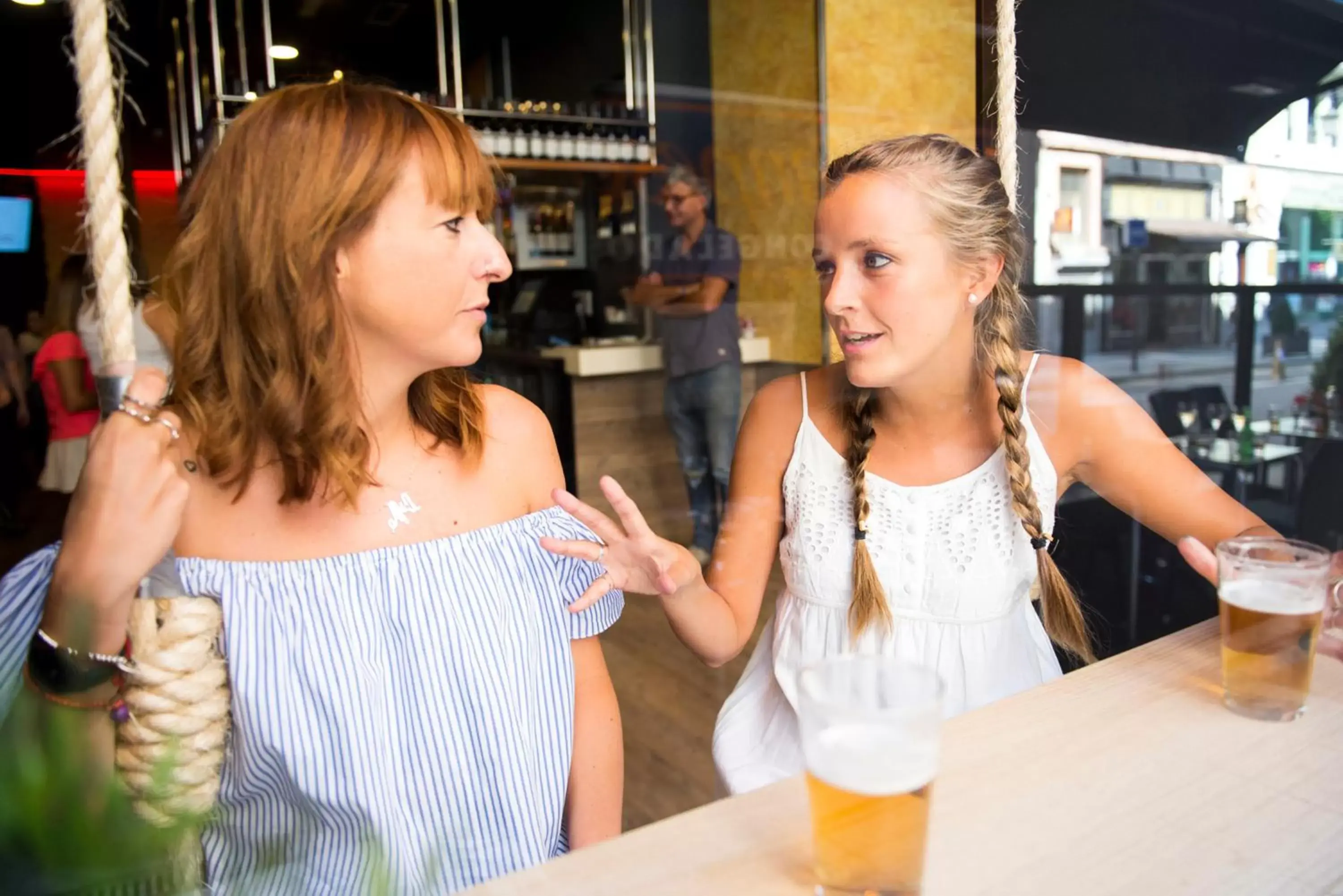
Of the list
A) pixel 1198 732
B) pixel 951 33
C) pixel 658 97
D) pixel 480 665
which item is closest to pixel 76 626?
pixel 480 665

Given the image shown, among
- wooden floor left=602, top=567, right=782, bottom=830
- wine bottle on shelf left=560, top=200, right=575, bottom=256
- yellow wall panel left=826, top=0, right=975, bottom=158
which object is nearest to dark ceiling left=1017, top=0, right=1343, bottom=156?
yellow wall panel left=826, top=0, right=975, bottom=158

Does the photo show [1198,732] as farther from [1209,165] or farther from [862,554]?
[1209,165]

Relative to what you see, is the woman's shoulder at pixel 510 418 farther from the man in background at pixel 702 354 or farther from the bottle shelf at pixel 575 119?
the bottle shelf at pixel 575 119

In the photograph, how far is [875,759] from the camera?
0.60 m

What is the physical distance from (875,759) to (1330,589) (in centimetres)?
75

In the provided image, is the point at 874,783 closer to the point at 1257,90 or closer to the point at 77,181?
the point at 77,181

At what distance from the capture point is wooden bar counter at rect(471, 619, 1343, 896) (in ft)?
2.10

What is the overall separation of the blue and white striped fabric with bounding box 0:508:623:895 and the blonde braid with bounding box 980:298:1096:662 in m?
0.59

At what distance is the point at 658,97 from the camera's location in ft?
11.8

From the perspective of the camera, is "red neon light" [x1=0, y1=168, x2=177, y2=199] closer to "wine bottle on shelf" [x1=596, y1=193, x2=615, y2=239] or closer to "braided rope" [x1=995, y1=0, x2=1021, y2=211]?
"braided rope" [x1=995, y1=0, x2=1021, y2=211]

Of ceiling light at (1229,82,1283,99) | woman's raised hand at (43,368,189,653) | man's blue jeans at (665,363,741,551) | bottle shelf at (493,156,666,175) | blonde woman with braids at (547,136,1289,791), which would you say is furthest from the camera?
bottle shelf at (493,156,666,175)

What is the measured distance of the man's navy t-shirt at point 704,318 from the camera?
6.21ft

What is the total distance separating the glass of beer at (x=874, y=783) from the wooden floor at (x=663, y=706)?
0.56 meters

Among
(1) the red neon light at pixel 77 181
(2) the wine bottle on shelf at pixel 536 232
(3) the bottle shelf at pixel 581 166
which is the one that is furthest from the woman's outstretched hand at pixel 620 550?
(2) the wine bottle on shelf at pixel 536 232
